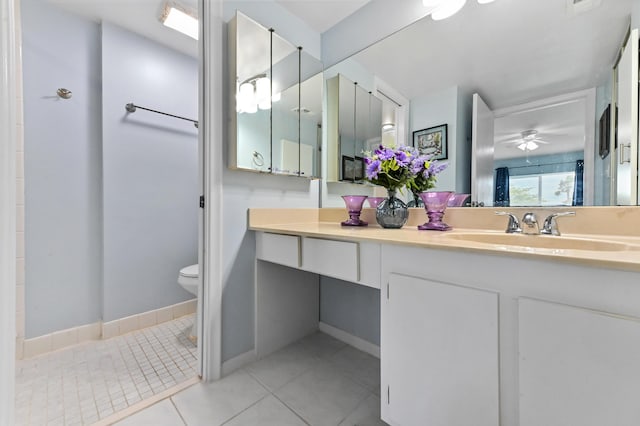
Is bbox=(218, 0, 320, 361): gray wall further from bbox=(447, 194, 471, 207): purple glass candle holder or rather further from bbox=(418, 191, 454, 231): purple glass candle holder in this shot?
bbox=(447, 194, 471, 207): purple glass candle holder

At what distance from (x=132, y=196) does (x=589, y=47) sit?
266 centimetres

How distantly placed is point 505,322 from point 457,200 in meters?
0.74

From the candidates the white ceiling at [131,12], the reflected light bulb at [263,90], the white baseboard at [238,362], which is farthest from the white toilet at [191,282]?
the white ceiling at [131,12]

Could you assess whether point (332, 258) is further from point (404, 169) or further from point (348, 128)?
point (348, 128)

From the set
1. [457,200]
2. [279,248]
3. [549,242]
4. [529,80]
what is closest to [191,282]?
[279,248]

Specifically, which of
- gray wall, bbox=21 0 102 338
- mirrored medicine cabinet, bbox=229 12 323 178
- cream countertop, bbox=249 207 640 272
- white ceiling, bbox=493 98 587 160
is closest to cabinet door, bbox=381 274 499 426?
cream countertop, bbox=249 207 640 272

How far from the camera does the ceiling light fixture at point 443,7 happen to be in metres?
1.30

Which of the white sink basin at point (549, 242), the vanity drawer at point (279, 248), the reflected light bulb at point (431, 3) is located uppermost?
the reflected light bulb at point (431, 3)

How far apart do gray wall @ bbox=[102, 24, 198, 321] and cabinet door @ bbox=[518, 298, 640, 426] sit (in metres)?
2.29

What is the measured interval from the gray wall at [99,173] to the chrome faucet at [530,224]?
2.31 m

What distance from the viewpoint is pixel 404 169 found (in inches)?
51.6

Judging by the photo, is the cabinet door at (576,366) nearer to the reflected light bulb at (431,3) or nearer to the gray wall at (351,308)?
the gray wall at (351,308)

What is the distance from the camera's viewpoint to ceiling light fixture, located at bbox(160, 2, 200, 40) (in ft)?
5.53

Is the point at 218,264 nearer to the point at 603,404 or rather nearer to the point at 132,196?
the point at 132,196
